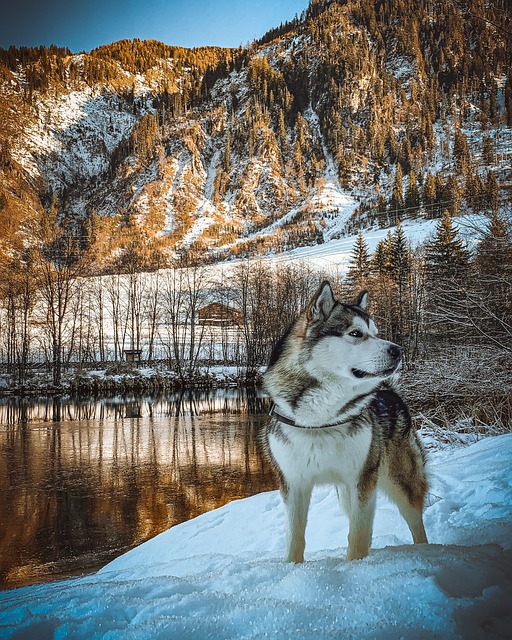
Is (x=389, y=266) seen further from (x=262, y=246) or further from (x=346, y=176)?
(x=346, y=176)

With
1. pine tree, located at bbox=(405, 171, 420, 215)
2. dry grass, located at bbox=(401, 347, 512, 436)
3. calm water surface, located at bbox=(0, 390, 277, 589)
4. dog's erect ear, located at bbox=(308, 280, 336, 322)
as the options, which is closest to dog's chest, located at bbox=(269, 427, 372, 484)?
dog's erect ear, located at bbox=(308, 280, 336, 322)

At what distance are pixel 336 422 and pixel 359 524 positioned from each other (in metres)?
0.59

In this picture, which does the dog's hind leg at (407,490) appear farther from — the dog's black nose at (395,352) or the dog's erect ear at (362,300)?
the dog's erect ear at (362,300)

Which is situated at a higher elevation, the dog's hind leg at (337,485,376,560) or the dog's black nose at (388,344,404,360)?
the dog's black nose at (388,344,404,360)

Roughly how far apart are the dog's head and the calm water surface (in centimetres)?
564

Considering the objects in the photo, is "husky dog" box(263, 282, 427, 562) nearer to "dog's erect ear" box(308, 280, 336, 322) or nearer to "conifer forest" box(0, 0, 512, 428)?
"dog's erect ear" box(308, 280, 336, 322)

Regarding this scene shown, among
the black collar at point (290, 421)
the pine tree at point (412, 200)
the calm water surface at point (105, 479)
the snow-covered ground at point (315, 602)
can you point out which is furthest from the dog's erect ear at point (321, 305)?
the pine tree at point (412, 200)

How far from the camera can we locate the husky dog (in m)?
2.37

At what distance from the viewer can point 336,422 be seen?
2398 mm

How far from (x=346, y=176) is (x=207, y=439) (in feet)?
416

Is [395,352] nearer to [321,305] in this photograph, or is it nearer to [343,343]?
[343,343]

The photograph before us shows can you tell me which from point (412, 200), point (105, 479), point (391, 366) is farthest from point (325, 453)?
point (412, 200)

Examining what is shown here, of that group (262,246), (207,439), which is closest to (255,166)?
(262,246)

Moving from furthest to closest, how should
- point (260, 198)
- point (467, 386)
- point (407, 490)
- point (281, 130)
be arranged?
point (281, 130) < point (260, 198) < point (467, 386) < point (407, 490)
